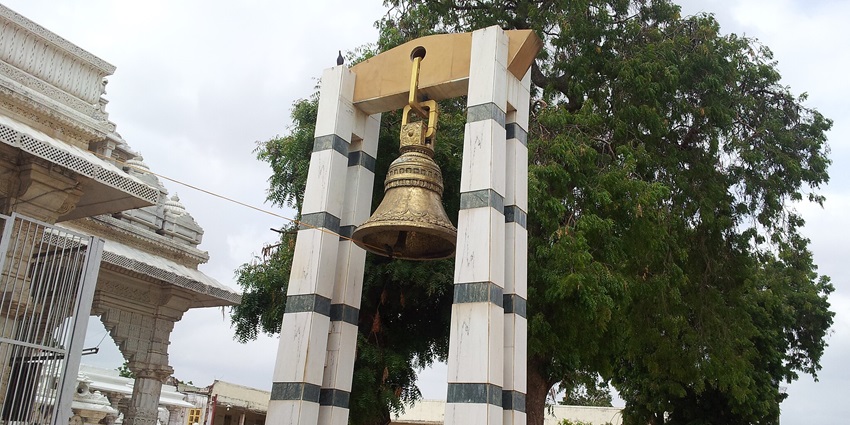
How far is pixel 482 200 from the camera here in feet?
20.9

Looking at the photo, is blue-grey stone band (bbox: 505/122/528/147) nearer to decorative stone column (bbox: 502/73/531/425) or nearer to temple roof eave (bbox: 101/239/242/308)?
decorative stone column (bbox: 502/73/531/425)

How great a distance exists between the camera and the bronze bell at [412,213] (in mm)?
6539

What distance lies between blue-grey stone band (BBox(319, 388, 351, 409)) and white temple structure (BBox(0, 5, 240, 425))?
7.03 ft

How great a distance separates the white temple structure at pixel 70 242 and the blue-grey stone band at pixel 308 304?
1522mm


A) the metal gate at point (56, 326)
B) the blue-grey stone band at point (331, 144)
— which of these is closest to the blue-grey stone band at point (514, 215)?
the blue-grey stone band at point (331, 144)

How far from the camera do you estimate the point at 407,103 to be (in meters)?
7.29

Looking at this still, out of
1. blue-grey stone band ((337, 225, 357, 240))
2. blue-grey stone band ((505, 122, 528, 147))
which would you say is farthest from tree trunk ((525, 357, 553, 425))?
blue-grey stone band ((505, 122, 528, 147))

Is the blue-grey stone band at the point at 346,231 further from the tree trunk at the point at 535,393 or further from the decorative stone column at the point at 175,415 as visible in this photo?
the decorative stone column at the point at 175,415

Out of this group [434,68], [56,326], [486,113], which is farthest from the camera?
[434,68]

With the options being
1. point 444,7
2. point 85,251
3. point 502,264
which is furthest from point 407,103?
point 444,7

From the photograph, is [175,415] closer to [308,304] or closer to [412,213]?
[308,304]

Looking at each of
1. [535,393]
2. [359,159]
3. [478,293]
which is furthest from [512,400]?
[535,393]

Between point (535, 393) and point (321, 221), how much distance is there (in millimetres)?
6766

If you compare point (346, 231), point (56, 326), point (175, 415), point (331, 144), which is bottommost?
point (175, 415)
